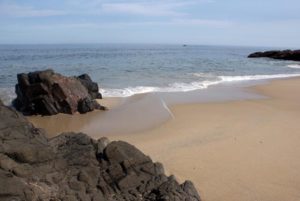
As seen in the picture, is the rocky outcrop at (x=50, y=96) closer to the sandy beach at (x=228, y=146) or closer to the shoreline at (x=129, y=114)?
the shoreline at (x=129, y=114)

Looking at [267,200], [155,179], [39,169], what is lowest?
[267,200]

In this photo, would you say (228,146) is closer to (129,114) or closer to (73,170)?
(129,114)

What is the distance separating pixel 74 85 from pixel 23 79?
1.95 m

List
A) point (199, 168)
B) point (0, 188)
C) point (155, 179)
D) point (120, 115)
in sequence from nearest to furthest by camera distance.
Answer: point (0, 188)
point (155, 179)
point (199, 168)
point (120, 115)

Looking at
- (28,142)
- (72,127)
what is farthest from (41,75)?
(28,142)

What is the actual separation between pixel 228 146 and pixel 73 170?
5.14 m

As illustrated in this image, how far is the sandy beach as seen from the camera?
7465mm

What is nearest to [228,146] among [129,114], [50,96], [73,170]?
[129,114]

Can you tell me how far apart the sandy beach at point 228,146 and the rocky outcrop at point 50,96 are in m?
0.61

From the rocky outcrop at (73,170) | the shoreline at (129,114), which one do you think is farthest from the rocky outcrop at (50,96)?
the rocky outcrop at (73,170)

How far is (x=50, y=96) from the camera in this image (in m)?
14.5

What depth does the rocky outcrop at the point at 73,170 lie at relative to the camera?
5336 millimetres

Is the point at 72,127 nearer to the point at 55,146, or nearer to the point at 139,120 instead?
the point at 139,120

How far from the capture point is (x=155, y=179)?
6305 millimetres
